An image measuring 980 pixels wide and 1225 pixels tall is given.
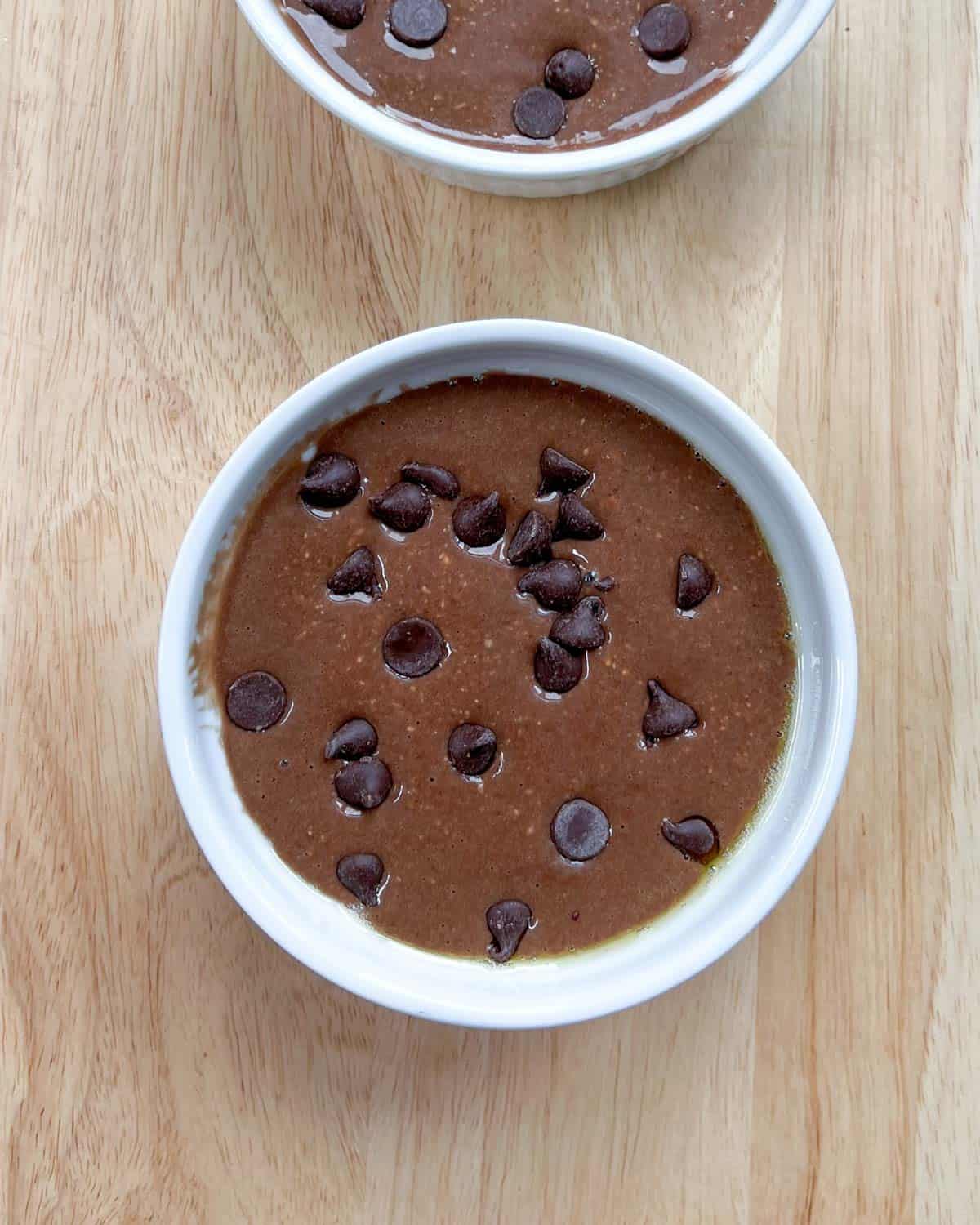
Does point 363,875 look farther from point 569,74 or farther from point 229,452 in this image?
point 569,74

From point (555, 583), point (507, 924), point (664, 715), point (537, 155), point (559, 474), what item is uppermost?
point (537, 155)

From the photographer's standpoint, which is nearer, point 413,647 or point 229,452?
point 413,647

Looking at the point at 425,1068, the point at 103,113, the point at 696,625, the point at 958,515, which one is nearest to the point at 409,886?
the point at 425,1068

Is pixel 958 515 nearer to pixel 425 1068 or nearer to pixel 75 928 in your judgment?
pixel 425 1068

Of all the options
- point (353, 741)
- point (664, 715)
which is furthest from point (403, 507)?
point (664, 715)

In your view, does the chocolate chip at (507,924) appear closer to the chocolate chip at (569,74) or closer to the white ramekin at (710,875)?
the white ramekin at (710,875)

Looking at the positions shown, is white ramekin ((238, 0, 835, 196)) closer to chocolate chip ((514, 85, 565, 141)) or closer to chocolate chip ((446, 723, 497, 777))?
chocolate chip ((514, 85, 565, 141))

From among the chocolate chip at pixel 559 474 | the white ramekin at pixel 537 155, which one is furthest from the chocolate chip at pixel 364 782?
the white ramekin at pixel 537 155
